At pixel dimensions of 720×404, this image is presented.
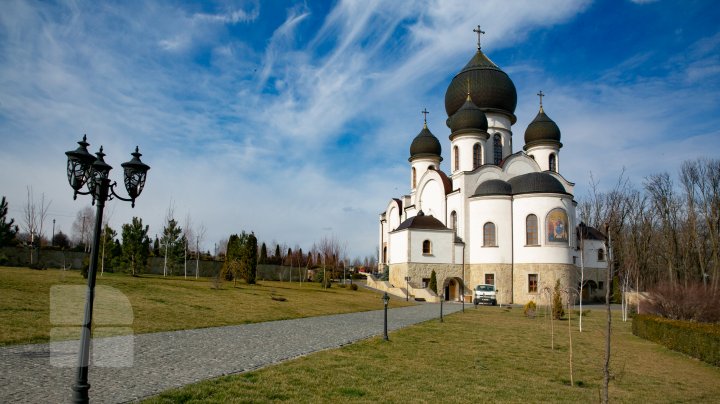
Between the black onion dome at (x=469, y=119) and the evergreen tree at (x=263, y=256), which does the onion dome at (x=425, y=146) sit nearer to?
the black onion dome at (x=469, y=119)

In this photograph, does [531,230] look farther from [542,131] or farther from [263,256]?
[263,256]

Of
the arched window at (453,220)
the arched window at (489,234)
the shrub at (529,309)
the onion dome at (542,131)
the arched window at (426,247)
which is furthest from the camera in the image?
the onion dome at (542,131)

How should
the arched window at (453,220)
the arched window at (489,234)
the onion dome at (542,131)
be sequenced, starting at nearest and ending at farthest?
1. the arched window at (489,234)
2. the arched window at (453,220)
3. the onion dome at (542,131)

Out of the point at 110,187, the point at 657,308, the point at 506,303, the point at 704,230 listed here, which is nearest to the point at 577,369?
the point at 110,187

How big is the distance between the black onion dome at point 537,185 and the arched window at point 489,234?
10.3 feet

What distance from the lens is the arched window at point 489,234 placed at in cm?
3853

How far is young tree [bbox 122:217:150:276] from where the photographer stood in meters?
34.6

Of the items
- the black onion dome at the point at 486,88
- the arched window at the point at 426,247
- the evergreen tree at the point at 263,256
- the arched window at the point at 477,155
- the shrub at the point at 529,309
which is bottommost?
the shrub at the point at 529,309

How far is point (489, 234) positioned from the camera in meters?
38.7

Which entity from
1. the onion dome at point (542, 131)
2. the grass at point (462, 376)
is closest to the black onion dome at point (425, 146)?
the onion dome at point (542, 131)

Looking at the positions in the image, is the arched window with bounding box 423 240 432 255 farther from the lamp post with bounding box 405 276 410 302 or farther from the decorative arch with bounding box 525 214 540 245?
the decorative arch with bounding box 525 214 540 245

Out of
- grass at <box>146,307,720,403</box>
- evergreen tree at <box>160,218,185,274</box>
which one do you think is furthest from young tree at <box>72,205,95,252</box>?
grass at <box>146,307,720,403</box>

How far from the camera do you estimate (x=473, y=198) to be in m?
39.6

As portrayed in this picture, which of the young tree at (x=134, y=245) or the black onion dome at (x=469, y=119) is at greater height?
A: the black onion dome at (x=469, y=119)
